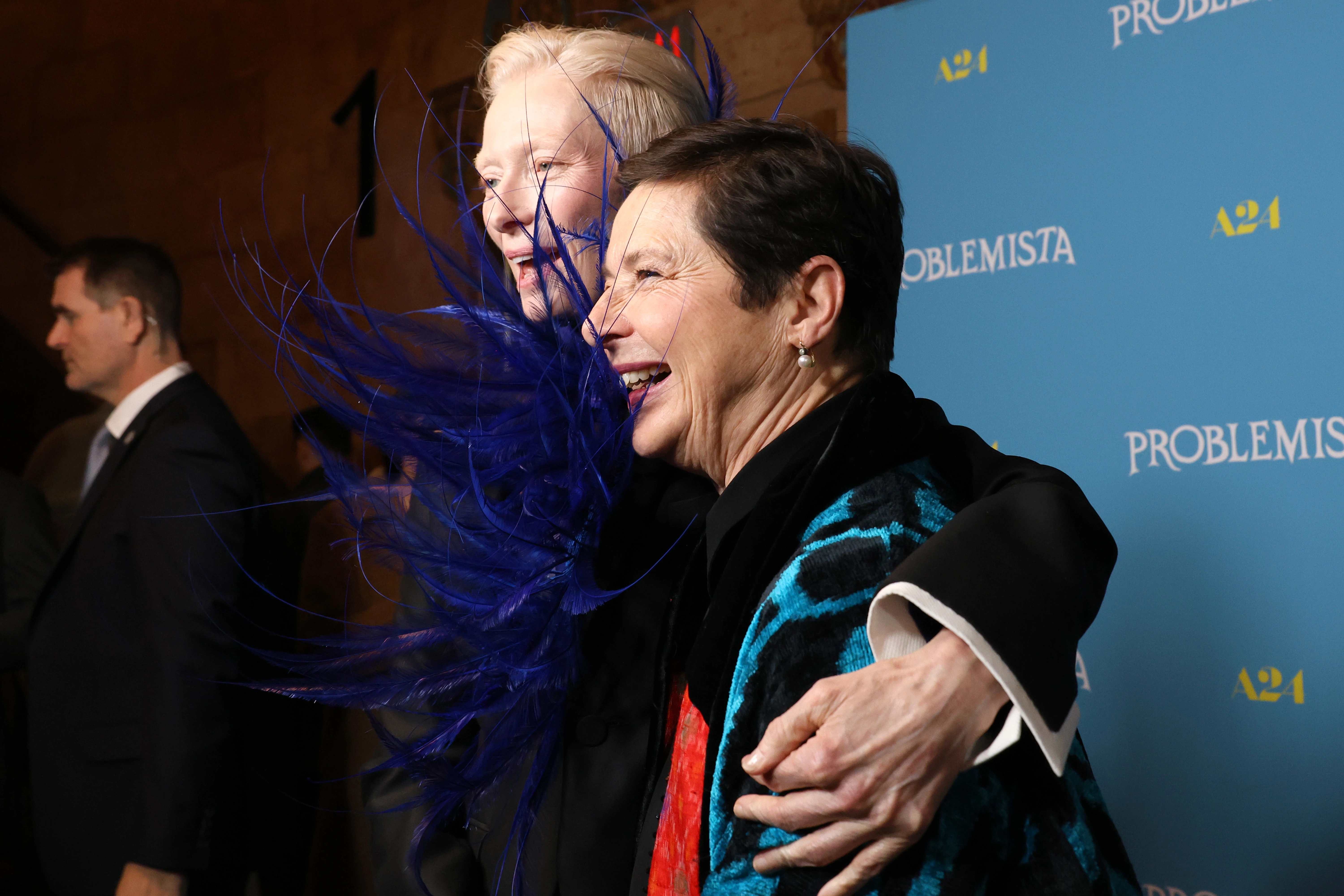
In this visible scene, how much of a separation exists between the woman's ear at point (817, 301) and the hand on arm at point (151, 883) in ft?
5.73

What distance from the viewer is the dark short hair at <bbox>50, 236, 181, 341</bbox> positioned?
287cm

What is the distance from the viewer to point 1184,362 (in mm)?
1673

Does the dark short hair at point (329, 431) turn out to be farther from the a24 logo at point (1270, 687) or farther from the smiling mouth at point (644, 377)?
the a24 logo at point (1270, 687)

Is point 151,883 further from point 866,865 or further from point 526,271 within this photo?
point 866,865

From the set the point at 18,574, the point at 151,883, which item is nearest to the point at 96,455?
the point at 18,574

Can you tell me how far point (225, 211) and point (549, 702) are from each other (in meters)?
3.78

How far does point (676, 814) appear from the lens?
93cm

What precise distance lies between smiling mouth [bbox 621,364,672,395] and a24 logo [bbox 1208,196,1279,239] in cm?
109

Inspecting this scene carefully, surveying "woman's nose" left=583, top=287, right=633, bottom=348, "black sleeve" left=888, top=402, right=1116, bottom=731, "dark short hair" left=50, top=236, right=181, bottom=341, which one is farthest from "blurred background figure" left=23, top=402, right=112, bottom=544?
"black sleeve" left=888, top=402, right=1116, bottom=731

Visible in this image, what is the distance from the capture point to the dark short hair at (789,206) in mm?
988

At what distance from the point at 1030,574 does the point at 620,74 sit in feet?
2.72

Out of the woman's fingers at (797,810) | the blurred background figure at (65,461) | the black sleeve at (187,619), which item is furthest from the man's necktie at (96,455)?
the woman's fingers at (797,810)

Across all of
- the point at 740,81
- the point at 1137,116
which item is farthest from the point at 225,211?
the point at 1137,116

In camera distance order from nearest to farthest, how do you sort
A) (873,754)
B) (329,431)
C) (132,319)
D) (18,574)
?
1. (873,754)
2. (132,319)
3. (18,574)
4. (329,431)
